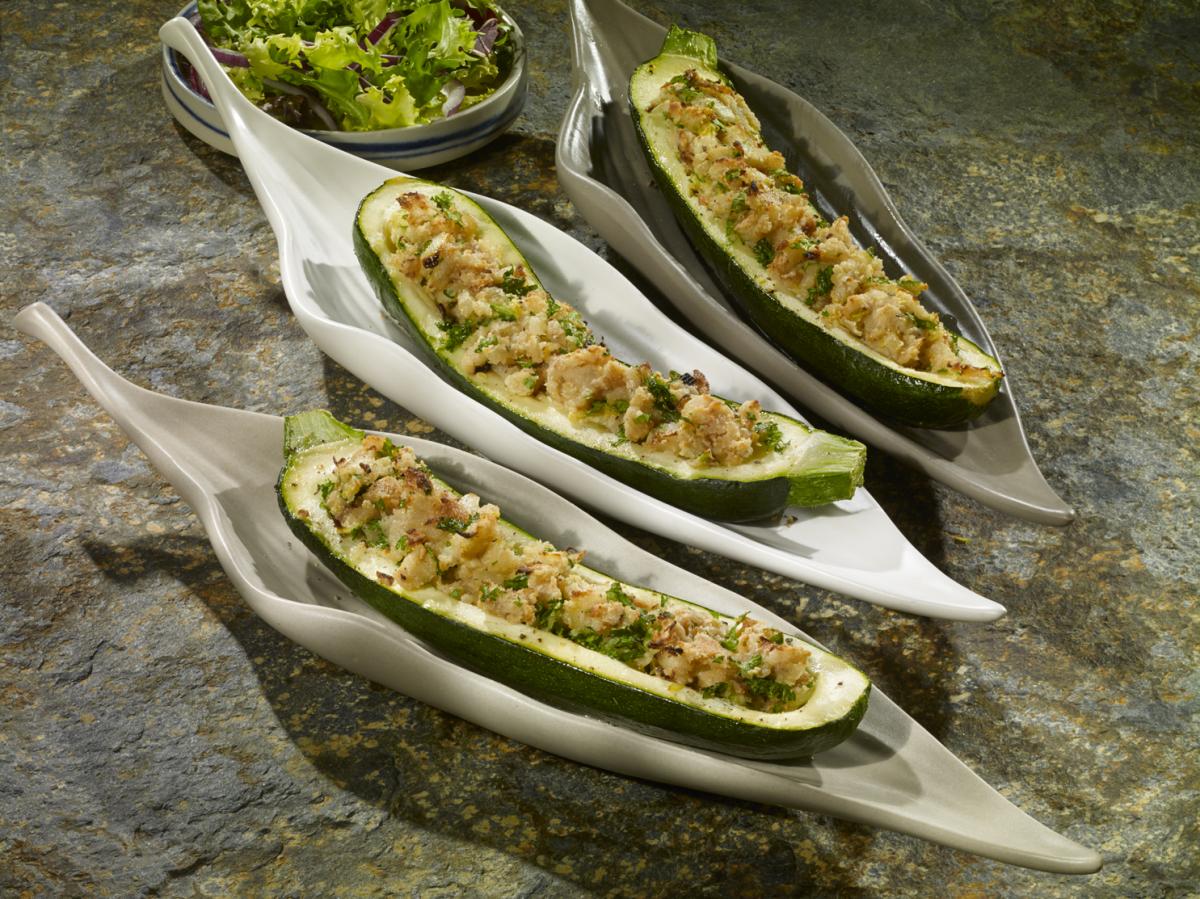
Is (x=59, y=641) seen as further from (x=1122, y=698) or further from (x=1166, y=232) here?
(x=1166, y=232)

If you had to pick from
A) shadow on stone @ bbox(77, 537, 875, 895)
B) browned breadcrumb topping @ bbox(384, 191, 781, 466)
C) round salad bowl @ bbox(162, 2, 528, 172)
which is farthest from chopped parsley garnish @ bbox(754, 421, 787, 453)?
round salad bowl @ bbox(162, 2, 528, 172)

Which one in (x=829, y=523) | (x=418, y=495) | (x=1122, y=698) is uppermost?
(x=418, y=495)

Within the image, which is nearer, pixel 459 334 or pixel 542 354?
pixel 542 354

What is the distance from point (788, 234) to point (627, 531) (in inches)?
39.8

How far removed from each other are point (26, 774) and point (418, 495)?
992 mm

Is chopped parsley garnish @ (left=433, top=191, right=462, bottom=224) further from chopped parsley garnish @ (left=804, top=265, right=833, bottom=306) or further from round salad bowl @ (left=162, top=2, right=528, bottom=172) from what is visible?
chopped parsley garnish @ (left=804, top=265, right=833, bottom=306)

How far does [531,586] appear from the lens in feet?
9.24

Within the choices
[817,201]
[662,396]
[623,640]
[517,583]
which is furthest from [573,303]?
[623,640]

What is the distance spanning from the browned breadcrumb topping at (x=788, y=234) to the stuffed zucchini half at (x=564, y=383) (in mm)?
438

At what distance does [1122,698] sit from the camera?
120 inches

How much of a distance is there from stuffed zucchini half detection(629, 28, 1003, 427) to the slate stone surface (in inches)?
12.1

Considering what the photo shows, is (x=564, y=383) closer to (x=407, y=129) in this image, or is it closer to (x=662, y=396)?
(x=662, y=396)

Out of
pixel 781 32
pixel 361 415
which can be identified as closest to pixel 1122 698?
pixel 361 415

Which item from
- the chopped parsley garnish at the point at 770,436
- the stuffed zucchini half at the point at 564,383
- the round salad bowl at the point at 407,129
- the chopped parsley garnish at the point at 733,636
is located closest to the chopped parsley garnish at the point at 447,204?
the stuffed zucchini half at the point at 564,383
